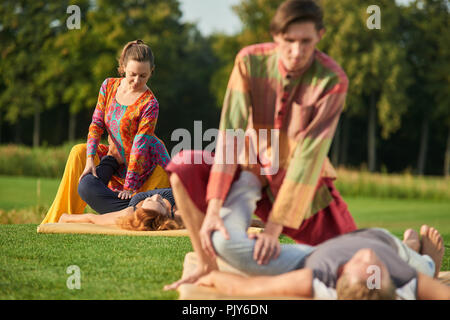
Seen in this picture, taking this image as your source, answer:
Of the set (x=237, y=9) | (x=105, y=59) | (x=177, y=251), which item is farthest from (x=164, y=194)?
(x=237, y=9)

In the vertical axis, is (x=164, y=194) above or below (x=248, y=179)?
below

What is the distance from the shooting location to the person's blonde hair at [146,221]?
5.59 m

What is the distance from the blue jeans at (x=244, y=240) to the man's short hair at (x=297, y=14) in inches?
36.3

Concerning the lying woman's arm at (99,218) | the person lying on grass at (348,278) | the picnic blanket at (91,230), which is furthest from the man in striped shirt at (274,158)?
the lying woman's arm at (99,218)

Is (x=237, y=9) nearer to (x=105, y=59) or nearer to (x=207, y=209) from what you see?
(x=105, y=59)

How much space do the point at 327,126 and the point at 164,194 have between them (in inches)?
118

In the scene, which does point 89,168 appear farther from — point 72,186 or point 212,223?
point 212,223

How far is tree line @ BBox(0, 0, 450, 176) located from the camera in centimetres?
2597

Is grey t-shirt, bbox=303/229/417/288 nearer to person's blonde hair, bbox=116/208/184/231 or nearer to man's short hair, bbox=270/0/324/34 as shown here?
man's short hair, bbox=270/0/324/34

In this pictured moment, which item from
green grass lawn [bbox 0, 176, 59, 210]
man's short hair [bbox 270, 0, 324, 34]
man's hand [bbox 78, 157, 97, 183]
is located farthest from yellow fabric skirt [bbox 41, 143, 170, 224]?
green grass lawn [bbox 0, 176, 59, 210]

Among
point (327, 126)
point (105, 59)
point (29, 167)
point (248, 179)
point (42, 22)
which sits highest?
point (42, 22)

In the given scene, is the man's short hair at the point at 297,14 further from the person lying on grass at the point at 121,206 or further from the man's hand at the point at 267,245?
the person lying on grass at the point at 121,206

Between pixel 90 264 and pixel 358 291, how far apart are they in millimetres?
2111
